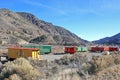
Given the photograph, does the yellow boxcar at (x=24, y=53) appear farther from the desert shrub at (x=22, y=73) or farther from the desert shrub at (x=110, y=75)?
the desert shrub at (x=110, y=75)

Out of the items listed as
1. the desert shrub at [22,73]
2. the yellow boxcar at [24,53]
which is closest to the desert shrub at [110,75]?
the desert shrub at [22,73]

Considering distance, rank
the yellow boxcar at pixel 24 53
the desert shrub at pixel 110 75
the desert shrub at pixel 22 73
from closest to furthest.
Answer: the desert shrub at pixel 110 75 < the desert shrub at pixel 22 73 < the yellow boxcar at pixel 24 53

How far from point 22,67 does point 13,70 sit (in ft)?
2.45

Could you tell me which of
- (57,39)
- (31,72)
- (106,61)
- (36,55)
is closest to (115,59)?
(106,61)

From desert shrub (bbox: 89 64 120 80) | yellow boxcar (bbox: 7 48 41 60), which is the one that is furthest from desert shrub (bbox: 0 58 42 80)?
yellow boxcar (bbox: 7 48 41 60)

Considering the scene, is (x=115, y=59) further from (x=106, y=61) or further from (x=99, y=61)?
(x=99, y=61)

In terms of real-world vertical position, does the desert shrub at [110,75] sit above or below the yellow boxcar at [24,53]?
below

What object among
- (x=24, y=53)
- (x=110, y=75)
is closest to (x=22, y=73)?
(x=110, y=75)

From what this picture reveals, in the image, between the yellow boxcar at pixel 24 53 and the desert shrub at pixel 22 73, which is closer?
the desert shrub at pixel 22 73

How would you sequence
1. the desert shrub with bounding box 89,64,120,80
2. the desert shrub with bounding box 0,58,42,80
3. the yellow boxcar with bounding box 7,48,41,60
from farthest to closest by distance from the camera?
the yellow boxcar with bounding box 7,48,41,60 → the desert shrub with bounding box 0,58,42,80 → the desert shrub with bounding box 89,64,120,80

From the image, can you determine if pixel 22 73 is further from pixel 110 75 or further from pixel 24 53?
pixel 24 53

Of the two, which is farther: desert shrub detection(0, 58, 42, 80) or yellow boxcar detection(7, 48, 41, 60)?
yellow boxcar detection(7, 48, 41, 60)

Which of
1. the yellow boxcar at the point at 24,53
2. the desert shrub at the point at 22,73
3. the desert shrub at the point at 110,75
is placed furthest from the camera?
the yellow boxcar at the point at 24,53

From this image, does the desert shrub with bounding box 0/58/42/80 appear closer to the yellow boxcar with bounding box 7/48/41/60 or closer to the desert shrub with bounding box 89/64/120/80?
the desert shrub with bounding box 89/64/120/80
